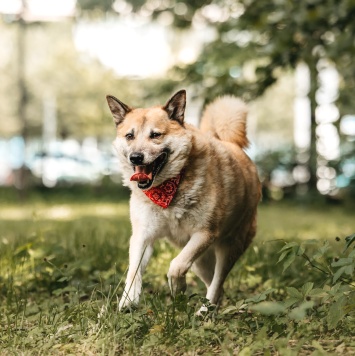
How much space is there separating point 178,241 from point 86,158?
65.5 ft

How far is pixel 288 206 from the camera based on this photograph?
16.9m

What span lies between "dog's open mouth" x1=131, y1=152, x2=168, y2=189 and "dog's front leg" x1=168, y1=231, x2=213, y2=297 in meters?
0.45

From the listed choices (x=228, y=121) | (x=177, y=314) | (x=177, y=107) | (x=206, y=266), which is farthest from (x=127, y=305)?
(x=228, y=121)

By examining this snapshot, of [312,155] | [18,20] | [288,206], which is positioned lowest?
[288,206]

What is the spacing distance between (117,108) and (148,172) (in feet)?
1.83

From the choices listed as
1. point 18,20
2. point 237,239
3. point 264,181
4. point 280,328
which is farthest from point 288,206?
point 280,328

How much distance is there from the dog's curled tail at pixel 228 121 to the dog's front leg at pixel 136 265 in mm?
1296

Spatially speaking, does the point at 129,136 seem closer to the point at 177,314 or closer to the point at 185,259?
the point at 185,259

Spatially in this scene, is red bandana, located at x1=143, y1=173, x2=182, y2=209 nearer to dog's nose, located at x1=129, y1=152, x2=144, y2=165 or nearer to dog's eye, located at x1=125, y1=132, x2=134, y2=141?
dog's nose, located at x1=129, y1=152, x2=144, y2=165

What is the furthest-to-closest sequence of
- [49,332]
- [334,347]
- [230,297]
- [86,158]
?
[86,158] < [230,297] < [49,332] < [334,347]

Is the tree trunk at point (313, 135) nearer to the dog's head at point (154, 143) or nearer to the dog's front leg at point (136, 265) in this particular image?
the dog's head at point (154, 143)

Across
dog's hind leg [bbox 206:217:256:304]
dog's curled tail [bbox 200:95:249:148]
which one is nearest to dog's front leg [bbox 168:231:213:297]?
dog's hind leg [bbox 206:217:256:304]

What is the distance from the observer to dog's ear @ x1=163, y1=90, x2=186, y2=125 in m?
4.34

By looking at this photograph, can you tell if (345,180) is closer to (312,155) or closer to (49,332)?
(312,155)
